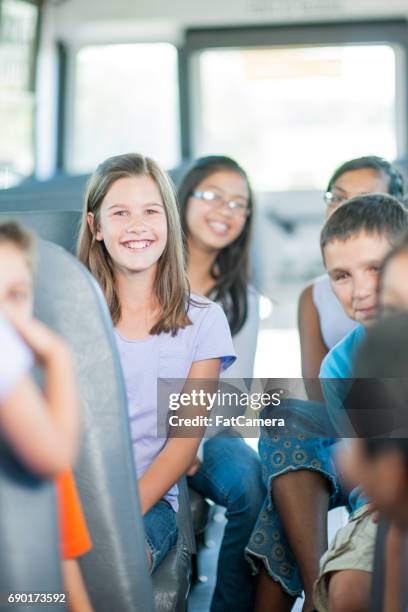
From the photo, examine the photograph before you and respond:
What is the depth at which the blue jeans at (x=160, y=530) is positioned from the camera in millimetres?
1122

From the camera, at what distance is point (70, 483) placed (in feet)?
2.63

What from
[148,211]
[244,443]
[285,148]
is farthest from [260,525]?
[285,148]

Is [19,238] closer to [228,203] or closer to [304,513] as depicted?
[304,513]

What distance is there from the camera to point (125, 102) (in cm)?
635

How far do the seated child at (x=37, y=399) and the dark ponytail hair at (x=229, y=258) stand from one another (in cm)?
93

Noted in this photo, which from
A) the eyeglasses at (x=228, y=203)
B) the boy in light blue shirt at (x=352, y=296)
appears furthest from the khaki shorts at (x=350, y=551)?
the eyeglasses at (x=228, y=203)

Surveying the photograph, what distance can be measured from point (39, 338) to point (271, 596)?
714 millimetres

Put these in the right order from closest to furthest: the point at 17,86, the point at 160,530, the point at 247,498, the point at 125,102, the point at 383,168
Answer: the point at 160,530, the point at 247,498, the point at 383,168, the point at 17,86, the point at 125,102

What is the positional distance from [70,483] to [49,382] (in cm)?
10

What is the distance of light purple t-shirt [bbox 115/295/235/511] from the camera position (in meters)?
1.07

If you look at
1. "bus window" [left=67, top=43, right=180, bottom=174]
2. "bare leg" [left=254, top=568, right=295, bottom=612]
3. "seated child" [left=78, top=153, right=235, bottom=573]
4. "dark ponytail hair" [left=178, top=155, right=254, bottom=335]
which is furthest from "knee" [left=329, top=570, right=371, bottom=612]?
"bus window" [left=67, top=43, right=180, bottom=174]

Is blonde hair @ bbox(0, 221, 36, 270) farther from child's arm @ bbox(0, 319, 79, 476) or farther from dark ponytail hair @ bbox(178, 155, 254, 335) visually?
dark ponytail hair @ bbox(178, 155, 254, 335)

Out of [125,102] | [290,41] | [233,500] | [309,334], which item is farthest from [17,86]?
[233,500]

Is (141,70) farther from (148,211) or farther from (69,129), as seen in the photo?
(148,211)
